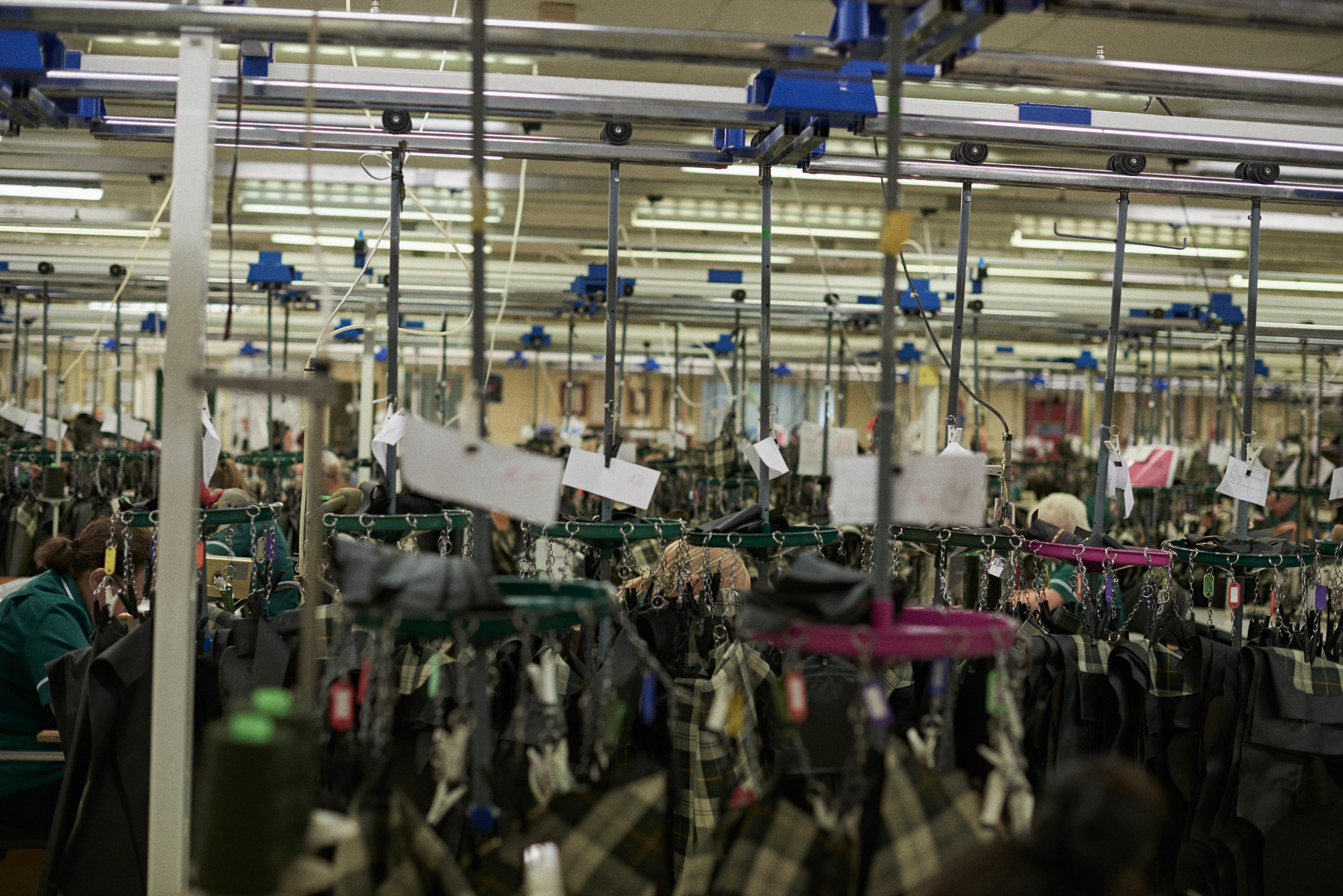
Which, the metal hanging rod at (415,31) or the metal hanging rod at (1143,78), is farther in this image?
the metal hanging rod at (1143,78)

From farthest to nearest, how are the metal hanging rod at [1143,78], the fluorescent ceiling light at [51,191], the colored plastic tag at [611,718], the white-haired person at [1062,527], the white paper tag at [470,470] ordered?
1. the fluorescent ceiling light at [51,191]
2. the white-haired person at [1062,527]
3. the metal hanging rod at [1143,78]
4. the colored plastic tag at [611,718]
5. the white paper tag at [470,470]

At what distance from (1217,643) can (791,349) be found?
26.2 ft

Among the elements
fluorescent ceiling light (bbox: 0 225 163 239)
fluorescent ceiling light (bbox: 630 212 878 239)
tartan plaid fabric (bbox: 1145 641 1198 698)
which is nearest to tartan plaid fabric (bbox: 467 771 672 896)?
tartan plaid fabric (bbox: 1145 641 1198 698)

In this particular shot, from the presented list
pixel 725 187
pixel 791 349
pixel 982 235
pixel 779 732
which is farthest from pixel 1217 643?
pixel 791 349

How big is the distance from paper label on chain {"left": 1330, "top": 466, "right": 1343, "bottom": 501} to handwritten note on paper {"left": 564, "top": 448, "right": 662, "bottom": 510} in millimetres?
2302

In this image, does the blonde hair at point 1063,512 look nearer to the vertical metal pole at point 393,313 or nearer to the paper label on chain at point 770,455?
the paper label on chain at point 770,455

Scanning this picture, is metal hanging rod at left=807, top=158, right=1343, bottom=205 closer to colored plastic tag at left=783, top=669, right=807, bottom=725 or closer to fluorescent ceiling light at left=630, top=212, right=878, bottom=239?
colored plastic tag at left=783, top=669, right=807, bottom=725

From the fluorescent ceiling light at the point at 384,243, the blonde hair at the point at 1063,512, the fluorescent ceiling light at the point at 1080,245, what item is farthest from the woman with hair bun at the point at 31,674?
the fluorescent ceiling light at the point at 1080,245

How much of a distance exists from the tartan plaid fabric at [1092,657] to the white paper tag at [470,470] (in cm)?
146

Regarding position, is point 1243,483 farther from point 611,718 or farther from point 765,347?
point 611,718

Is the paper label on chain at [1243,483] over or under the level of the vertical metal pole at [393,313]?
under

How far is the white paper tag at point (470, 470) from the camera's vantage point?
4.54 feet

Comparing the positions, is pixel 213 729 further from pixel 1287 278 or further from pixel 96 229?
pixel 1287 278

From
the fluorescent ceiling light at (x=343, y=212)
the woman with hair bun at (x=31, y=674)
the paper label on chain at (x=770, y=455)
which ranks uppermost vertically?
the fluorescent ceiling light at (x=343, y=212)
